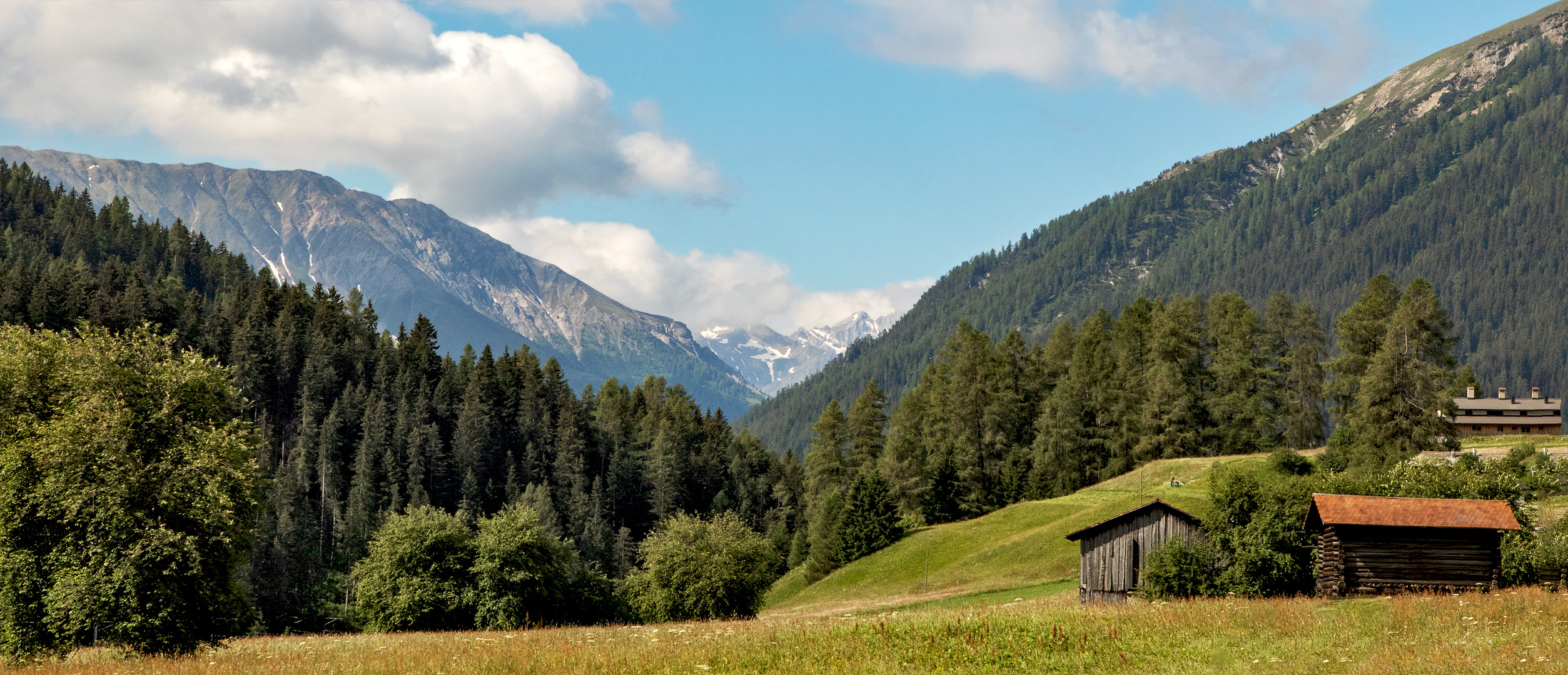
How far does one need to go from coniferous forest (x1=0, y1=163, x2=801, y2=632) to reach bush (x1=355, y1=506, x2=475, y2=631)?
114ft

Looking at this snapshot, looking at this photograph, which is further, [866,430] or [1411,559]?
[866,430]

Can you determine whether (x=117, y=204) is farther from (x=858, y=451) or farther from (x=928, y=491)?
(x=928, y=491)

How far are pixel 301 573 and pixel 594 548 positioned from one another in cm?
3076

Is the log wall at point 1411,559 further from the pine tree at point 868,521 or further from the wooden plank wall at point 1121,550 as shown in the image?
→ the pine tree at point 868,521

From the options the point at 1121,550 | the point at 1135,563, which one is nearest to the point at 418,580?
the point at 1121,550

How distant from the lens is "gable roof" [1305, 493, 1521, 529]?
43.5 meters

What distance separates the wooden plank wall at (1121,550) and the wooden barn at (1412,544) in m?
6.88

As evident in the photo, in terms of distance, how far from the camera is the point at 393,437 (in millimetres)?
116688

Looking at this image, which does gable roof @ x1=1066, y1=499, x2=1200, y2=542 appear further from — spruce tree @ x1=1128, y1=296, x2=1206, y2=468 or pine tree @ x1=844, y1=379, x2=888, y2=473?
pine tree @ x1=844, y1=379, x2=888, y2=473

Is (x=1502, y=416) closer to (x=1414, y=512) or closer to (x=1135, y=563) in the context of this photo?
(x=1414, y=512)

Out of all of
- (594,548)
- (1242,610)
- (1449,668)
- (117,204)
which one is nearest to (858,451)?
(594,548)

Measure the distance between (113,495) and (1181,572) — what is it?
140 ft

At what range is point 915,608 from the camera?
58469 mm

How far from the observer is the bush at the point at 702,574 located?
194 feet
